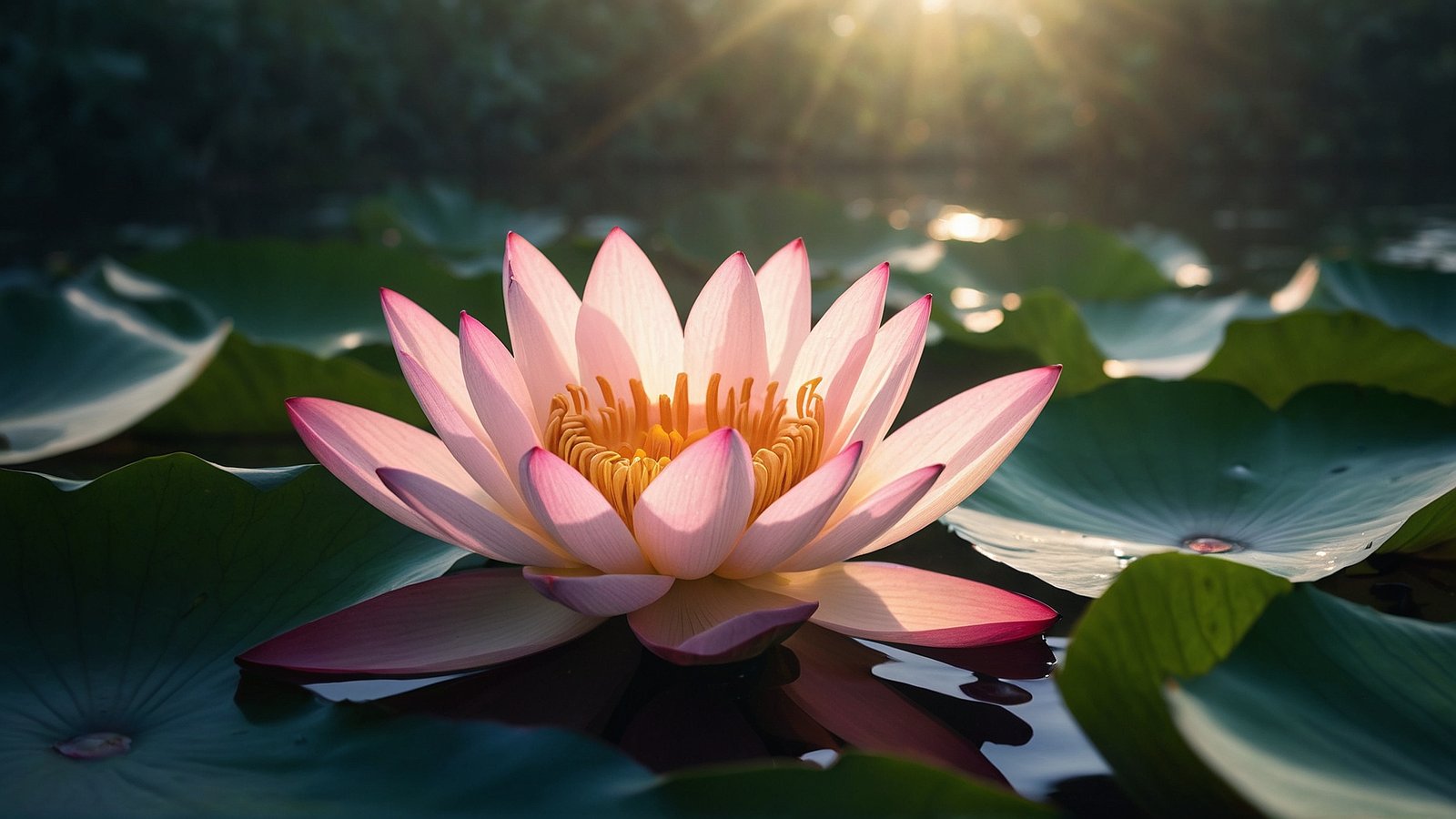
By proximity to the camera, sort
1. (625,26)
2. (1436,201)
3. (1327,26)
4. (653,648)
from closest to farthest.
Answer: (653,648) → (1436,201) → (1327,26) → (625,26)

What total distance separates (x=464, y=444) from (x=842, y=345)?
1.27 feet

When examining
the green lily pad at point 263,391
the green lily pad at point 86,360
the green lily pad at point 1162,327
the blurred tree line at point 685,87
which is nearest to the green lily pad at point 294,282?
the green lily pad at point 86,360

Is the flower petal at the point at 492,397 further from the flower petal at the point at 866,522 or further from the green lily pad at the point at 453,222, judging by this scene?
the green lily pad at the point at 453,222

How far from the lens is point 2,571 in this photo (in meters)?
0.89

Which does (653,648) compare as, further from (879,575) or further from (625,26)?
(625,26)

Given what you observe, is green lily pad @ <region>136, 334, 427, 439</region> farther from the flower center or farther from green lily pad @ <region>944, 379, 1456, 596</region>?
green lily pad @ <region>944, 379, 1456, 596</region>

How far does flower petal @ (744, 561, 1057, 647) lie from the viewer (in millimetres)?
861

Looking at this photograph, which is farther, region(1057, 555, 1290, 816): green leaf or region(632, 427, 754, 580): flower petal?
region(632, 427, 754, 580): flower petal

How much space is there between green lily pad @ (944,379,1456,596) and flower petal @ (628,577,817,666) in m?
0.29

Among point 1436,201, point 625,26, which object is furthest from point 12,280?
point 625,26

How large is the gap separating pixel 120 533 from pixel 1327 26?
42.5ft

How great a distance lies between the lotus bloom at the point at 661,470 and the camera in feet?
2.60

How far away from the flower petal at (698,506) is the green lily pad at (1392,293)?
167cm

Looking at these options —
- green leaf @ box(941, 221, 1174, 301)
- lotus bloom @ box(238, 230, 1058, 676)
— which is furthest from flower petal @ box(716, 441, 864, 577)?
green leaf @ box(941, 221, 1174, 301)
